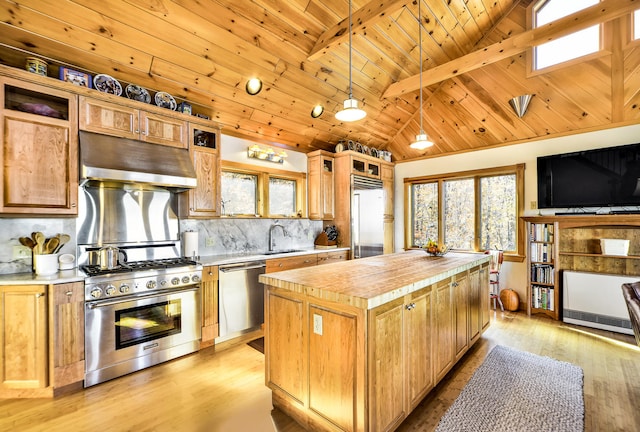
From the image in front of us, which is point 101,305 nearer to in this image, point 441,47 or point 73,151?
point 73,151

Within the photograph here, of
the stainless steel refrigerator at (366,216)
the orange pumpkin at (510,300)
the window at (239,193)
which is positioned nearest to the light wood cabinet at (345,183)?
the stainless steel refrigerator at (366,216)

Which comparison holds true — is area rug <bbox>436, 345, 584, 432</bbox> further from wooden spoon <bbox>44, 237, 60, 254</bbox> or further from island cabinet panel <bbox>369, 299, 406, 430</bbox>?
wooden spoon <bbox>44, 237, 60, 254</bbox>

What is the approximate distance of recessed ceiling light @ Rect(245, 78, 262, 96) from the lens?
11.8 ft

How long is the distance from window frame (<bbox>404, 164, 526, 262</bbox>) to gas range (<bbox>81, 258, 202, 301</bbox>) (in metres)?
4.23

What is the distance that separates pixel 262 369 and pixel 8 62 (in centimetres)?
353

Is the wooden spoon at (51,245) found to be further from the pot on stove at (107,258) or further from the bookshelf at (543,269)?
the bookshelf at (543,269)

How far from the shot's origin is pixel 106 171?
8.64 ft

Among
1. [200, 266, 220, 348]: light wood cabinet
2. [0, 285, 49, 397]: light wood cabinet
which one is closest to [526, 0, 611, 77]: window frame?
[200, 266, 220, 348]: light wood cabinet

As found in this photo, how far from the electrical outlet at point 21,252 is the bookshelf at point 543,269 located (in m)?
5.93

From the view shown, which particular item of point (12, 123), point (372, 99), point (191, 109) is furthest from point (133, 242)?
point (372, 99)

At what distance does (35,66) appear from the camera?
8.14ft

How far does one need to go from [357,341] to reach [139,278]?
2175 mm

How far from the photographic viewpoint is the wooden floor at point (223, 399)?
2002 mm

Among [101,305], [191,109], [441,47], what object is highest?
[441,47]
